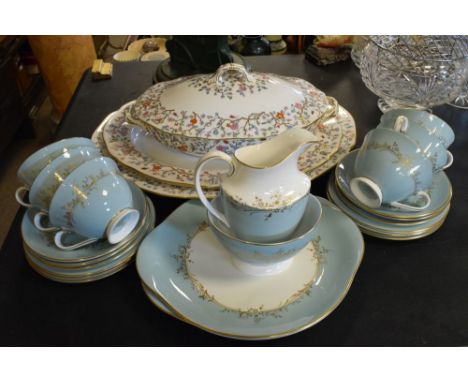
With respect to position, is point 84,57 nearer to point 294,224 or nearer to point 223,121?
point 223,121

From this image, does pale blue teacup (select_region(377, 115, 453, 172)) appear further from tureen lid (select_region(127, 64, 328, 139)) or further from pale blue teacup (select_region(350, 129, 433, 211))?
tureen lid (select_region(127, 64, 328, 139))

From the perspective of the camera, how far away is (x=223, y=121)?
2.51ft


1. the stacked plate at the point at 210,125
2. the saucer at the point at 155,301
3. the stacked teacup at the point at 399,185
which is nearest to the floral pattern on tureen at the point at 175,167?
the stacked plate at the point at 210,125

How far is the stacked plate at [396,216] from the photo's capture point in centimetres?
67

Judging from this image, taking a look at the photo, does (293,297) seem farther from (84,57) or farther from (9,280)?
(84,57)

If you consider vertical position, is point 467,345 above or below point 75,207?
below

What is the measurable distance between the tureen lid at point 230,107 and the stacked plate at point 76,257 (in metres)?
0.23

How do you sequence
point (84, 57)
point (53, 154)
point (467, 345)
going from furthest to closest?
point (84, 57) → point (53, 154) → point (467, 345)

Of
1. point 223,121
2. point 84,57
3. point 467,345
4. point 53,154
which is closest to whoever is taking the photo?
point 467,345

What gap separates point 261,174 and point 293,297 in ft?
0.60

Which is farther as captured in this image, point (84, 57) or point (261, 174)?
point (84, 57)

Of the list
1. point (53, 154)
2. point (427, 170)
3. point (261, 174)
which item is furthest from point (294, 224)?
point (53, 154)

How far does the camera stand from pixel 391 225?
0.67 metres

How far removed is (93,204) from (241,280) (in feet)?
0.80
